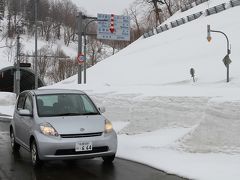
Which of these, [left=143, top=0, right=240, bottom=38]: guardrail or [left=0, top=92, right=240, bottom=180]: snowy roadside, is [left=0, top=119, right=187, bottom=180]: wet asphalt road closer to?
[left=0, top=92, right=240, bottom=180]: snowy roadside

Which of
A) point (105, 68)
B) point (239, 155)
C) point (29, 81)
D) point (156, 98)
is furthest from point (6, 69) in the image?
point (239, 155)

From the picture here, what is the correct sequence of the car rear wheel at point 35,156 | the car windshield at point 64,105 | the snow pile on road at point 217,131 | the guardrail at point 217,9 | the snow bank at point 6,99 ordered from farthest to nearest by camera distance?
the guardrail at point 217,9 < the snow bank at point 6,99 < the snow pile on road at point 217,131 < the car windshield at point 64,105 < the car rear wheel at point 35,156

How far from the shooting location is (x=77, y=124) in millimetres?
8648

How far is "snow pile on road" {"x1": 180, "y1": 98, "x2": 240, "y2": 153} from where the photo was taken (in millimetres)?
9703

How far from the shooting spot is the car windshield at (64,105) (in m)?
9.36

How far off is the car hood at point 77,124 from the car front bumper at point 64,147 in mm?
148

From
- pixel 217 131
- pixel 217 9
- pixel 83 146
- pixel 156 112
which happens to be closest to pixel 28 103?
pixel 83 146

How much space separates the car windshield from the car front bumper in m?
0.79

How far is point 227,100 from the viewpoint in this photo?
33.2ft

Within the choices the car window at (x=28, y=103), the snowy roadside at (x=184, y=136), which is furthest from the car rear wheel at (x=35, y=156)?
the snowy roadside at (x=184, y=136)

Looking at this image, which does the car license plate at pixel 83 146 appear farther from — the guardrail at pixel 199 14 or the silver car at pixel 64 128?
the guardrail at pixel 199 14

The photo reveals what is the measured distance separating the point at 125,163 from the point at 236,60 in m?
33.6

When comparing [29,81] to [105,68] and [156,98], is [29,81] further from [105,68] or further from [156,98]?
[156,98]

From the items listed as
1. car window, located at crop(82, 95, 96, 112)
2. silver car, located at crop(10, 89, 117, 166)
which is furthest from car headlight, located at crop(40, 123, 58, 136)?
car window, located at crop(82, 95, 96, 112)
